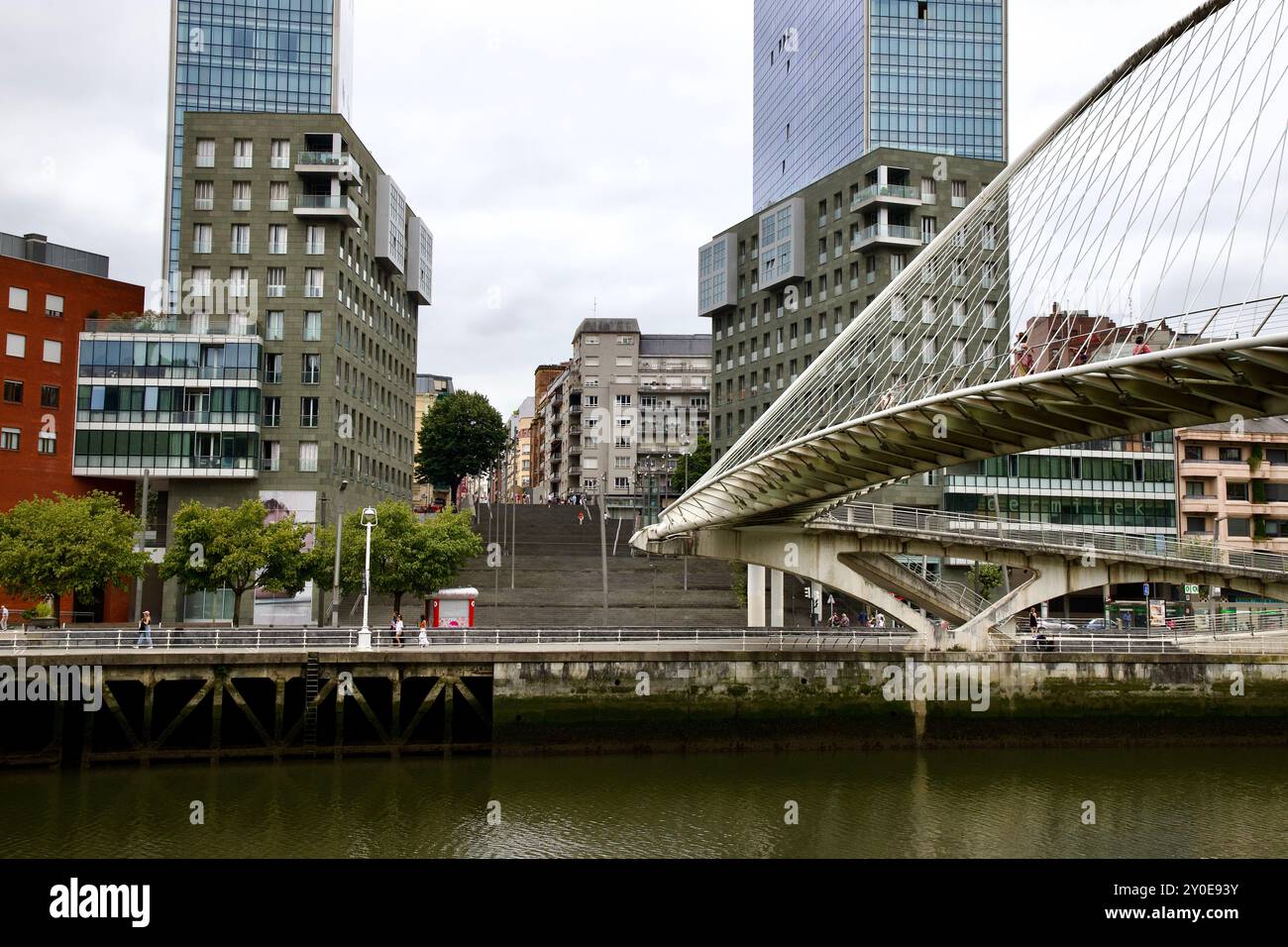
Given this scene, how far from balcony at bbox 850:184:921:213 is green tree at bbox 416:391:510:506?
163 feet

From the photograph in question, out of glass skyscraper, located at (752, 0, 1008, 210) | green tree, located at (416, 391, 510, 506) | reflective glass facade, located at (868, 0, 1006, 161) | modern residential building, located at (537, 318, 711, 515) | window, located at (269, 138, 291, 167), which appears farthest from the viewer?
modern residential building, located at (537, 318, 711, 515)

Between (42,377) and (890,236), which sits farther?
(890,236)

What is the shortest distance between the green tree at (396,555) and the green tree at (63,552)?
26.1ft

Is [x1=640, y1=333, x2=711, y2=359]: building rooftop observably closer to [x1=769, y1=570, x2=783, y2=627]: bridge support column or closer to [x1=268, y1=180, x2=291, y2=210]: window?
[x1=268, y1=180, x2=291, y2=210]: window

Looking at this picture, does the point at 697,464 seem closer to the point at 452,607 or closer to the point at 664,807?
the point at 452,607

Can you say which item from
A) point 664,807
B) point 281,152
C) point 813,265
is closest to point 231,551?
point 664,807

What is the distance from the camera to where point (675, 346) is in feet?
516

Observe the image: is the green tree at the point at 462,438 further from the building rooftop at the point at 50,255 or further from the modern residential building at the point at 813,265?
the building rooftop at the point at 50,255

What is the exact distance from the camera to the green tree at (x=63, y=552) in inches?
1727

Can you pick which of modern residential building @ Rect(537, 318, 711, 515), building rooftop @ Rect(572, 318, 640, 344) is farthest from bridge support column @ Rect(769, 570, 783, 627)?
building rooftop @ Rect(572, 318, 640, 344)

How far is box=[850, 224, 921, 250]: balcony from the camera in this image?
78688mm

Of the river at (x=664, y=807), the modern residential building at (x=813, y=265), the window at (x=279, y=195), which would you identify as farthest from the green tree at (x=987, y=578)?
the window at (x=279, y=195)

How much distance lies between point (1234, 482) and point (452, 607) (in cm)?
5166
